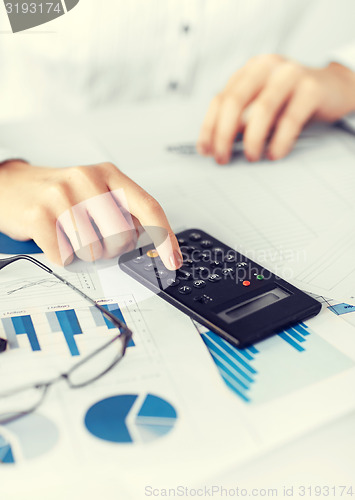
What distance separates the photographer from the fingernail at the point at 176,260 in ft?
1.43

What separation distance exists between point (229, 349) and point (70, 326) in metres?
0.11

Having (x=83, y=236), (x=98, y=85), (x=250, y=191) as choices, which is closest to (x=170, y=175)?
(x=250, y=191)

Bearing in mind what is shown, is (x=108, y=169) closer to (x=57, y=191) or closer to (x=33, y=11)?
(x=57, y=191)

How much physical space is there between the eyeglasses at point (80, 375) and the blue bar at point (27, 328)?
0.04m

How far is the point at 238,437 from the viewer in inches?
12.1

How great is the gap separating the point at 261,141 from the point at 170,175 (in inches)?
5.2

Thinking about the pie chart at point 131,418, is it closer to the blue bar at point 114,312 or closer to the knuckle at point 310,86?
the blue bar at point 114,312

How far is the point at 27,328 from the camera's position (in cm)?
38

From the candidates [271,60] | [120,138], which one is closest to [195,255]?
[120,138]

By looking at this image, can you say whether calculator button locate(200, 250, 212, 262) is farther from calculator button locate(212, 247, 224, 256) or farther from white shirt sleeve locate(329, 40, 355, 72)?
white shirt sleeve locate(329, 40, 355, 72)

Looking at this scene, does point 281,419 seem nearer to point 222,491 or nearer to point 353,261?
point 222,491

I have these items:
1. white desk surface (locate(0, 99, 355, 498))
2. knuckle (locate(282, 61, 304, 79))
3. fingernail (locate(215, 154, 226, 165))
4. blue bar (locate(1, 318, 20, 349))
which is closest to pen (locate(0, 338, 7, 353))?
blue bar (locate(1, 318, 20, 349))

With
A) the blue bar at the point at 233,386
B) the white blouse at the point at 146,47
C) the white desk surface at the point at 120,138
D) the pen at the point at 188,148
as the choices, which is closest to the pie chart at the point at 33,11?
the white blouse at the point at 146,47

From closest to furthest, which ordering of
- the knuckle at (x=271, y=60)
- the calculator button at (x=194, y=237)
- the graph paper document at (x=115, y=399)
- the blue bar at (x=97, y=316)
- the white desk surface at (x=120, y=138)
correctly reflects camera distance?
the graph paper document at (x=115, y=399), the blue bar at (x=97, y=316), the calculator button at (x=194, y=237), the white desk surface at (x=120, y=138), the knuckle at (x=271, y=60)
